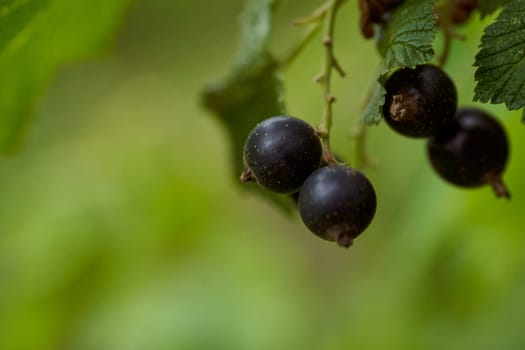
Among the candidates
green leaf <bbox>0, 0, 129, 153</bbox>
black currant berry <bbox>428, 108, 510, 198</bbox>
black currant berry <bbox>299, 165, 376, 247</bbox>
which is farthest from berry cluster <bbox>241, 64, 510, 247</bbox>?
green leaf <bbox>0, 0, 129, 153</bbox>

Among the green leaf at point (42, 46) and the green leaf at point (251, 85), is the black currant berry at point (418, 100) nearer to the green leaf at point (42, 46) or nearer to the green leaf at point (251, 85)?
the green leaf at point (251, 85)

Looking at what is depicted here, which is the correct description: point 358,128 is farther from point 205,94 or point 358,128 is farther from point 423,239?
point 423,239

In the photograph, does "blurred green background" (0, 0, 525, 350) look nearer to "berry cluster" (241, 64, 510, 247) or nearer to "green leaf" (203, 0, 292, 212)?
"green leaf" (203, 0, 292, 212)

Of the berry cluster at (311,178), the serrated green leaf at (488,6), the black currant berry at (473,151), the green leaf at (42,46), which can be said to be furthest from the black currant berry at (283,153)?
the green leaf at (42,46)

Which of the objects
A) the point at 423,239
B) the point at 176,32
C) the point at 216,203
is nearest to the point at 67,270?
the point at 216,203

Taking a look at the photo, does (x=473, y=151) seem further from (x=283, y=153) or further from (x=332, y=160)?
(x=283, y=153)

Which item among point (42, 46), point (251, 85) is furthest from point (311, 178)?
point (42, 46)
